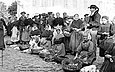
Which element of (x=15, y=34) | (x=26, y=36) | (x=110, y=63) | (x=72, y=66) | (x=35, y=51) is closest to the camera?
(x=110, y=63)

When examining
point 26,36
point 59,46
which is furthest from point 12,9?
point 59,46

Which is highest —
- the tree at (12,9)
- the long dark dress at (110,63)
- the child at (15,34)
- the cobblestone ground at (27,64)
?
the tree at (12,9)

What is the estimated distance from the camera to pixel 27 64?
8.80 m

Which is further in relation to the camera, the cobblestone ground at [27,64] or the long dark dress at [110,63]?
the cobblestone ground at [27,64]

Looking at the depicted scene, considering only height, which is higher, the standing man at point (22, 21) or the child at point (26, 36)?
the standing man at point (22, 21)

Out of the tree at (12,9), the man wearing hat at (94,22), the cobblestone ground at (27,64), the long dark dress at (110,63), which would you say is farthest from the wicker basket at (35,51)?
the tree at (12,9)

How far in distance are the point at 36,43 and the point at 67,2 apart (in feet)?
17.7

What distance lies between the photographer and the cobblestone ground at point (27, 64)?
26.2ft

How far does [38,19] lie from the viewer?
13.5m

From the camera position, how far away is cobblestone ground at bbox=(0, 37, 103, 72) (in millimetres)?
7978

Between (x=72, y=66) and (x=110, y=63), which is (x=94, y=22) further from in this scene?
(x=110, y=63)

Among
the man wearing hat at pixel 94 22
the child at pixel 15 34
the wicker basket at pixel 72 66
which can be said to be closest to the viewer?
the wicker basket at pixel 72 66

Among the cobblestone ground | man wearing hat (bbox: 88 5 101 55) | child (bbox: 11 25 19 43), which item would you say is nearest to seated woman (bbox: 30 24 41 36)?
the cobblestone ground

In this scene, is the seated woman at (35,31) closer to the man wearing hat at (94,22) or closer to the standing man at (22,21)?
the standing man at (22,21)
